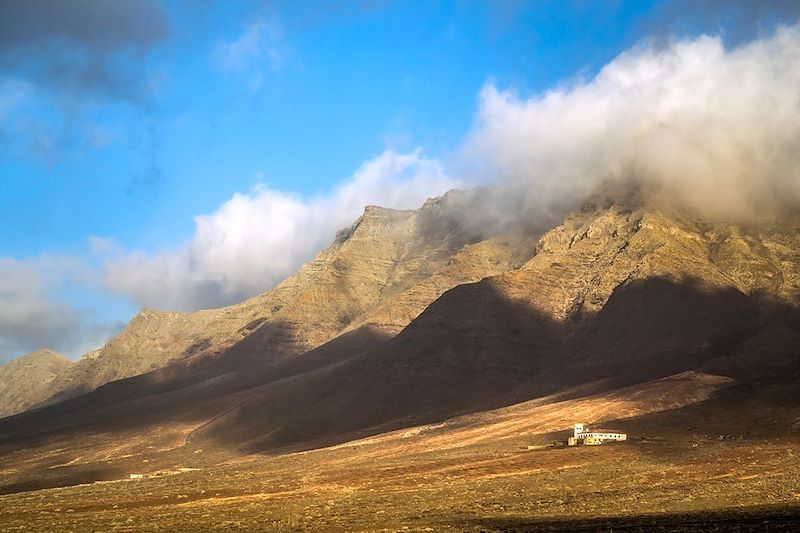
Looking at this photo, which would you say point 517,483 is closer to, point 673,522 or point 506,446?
point 673,522

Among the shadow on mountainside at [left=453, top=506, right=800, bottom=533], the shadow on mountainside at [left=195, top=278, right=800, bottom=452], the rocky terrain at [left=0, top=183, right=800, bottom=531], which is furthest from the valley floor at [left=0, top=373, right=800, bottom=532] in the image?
the shadow on mountainside at [left=195, top=278, right=800, bottom=452]

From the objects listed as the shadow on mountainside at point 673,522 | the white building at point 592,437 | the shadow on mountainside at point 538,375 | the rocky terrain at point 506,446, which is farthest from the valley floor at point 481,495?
the shadow on mountainside at point 538,375

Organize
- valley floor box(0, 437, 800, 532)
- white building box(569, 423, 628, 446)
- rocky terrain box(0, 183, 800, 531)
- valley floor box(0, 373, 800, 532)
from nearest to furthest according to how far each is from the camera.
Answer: valley floor box(0, 437, 800, 532) < valley floor box(0, 373, 800, 532) < rocky terrain box(0, 183, 800, 531) < white building box(569, 423, 628, 446)

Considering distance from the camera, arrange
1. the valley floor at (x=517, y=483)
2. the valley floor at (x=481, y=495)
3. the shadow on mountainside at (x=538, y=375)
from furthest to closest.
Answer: the shadow on mountainside at (x=538, y=375), the valley floor at (x=517, y=483), the valley floor at (x=481, y=495)

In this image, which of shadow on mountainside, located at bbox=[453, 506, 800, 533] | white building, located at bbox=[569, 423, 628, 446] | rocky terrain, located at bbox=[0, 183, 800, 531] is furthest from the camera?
white building, located at bbox=[569, 423, 628, 446]

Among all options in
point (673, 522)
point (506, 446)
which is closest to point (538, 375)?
point (506, 446)

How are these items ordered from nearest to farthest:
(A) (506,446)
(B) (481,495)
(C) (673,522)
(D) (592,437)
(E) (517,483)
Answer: (C) (673,522) → (B) (481,495) → (E) (517,483) → (D) (592,437) → (A) (506,446)

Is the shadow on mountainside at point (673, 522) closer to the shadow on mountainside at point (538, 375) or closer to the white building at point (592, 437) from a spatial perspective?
the white building at point (592, 437)

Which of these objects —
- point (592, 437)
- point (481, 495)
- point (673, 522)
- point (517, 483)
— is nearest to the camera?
point (673, 522)

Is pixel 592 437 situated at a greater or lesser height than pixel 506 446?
lesser

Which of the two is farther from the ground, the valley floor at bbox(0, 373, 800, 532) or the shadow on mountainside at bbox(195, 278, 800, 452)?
the shadow on mountainside at bbox(195, 278, 800, 452)

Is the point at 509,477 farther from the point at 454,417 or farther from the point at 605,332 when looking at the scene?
the point at 605,332

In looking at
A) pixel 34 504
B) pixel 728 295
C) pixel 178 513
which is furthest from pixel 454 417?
pixel 178 513

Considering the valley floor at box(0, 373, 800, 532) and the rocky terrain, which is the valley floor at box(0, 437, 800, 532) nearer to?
the valley floor at box(0, 373, 800, 532)
